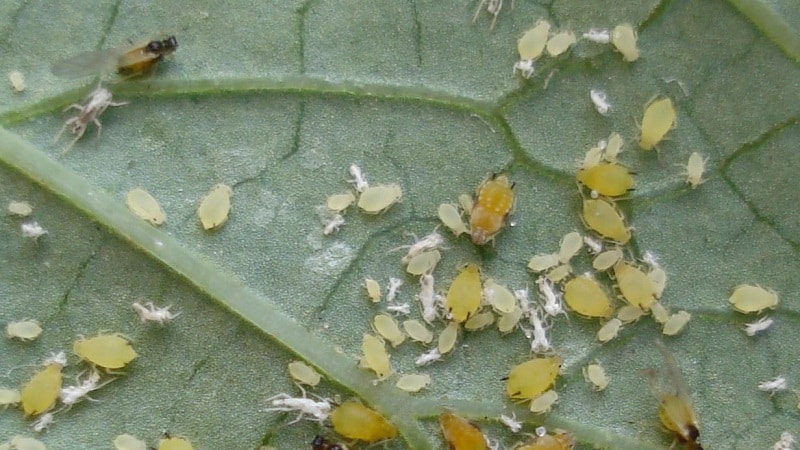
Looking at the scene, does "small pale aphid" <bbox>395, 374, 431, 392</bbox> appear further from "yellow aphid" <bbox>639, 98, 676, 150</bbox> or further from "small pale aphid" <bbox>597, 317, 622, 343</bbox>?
"yellow aphid" <bbox>639, 98, 676, 150</bbox>

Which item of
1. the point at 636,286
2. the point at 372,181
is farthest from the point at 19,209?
the point at 636,286

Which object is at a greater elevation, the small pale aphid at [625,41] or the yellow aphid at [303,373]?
the small pale aphid at [625,41]

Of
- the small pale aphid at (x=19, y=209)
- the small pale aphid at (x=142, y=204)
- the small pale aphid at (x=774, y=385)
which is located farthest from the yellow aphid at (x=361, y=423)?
the small pale aphid at (x=774, y=385)

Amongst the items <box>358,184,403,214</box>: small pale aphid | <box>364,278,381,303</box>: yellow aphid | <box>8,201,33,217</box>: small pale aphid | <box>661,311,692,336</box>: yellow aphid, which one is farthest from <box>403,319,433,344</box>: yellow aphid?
<box>8,201,33,217</box>: small pale aphid

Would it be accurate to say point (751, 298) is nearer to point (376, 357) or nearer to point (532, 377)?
point (532, 377)

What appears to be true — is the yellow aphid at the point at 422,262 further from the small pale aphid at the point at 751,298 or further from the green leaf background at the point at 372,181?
the small pale aphid at the point at 751,298

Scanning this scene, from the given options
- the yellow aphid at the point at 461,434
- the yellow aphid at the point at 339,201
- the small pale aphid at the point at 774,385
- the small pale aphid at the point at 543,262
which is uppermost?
the yellow aphid at the point at 339,201

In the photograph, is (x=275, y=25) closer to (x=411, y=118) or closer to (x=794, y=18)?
(x=411, y=118)
